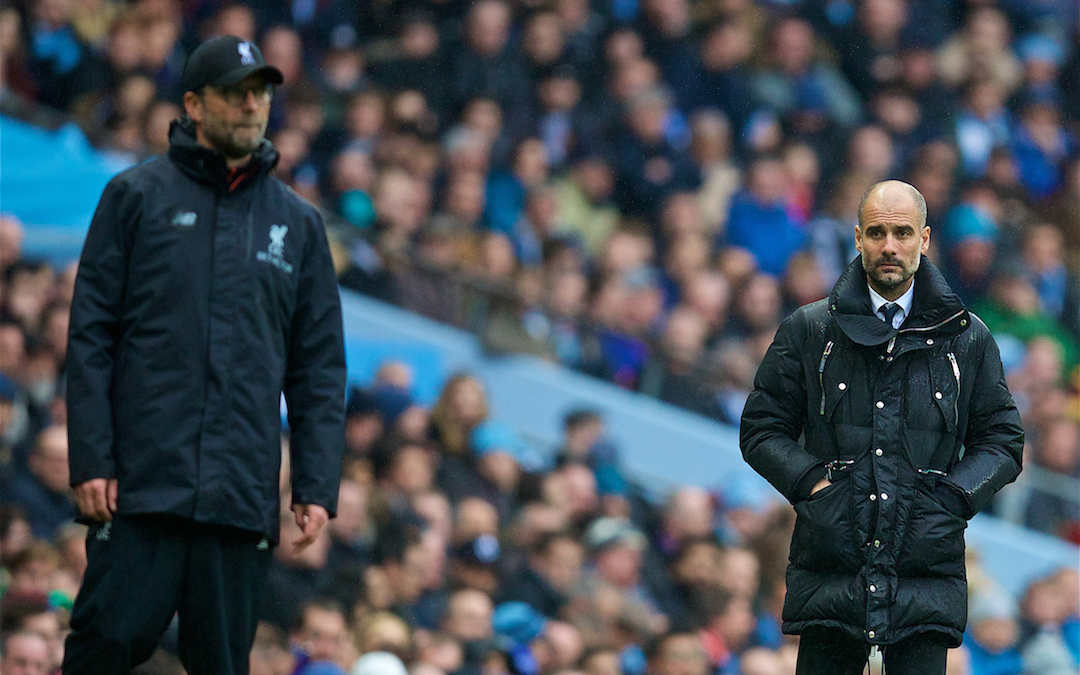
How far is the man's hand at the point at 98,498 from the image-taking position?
14.2ft

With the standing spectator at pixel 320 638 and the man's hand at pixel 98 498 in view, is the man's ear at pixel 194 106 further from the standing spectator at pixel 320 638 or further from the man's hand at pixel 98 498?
the standing spectator at pixel 320 638

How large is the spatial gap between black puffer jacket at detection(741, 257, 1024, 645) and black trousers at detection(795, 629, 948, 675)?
0.09 metres

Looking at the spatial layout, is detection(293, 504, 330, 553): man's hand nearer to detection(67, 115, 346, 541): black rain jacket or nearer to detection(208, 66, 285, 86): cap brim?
detection(67, 115, 346, 541): black rain jacket

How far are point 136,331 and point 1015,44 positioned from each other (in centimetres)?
1249

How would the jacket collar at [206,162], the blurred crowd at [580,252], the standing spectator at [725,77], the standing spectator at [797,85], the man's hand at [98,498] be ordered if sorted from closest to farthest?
the man's hand at [98,498] → the jacket collar at [206,162] → the blurred crowd at [580,252] → the standing spectator at [725,77] → the standing spectator at [797,85]

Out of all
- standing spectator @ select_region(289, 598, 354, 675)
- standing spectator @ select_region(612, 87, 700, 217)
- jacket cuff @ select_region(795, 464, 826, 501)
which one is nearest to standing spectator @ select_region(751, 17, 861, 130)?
standing spectator @ select_region(612, 87, 700, 217)

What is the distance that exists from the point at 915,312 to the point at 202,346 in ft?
6.50

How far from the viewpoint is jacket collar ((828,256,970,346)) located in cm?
445

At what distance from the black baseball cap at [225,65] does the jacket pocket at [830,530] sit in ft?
6.38

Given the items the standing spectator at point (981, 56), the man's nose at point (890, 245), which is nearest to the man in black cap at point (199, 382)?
the man's nose at point (890, 245)

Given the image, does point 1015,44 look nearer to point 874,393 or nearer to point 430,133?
point 430,133

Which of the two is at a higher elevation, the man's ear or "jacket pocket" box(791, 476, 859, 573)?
the man's ear

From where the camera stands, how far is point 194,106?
472cm

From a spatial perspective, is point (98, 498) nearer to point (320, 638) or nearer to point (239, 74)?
point (239, 74)
